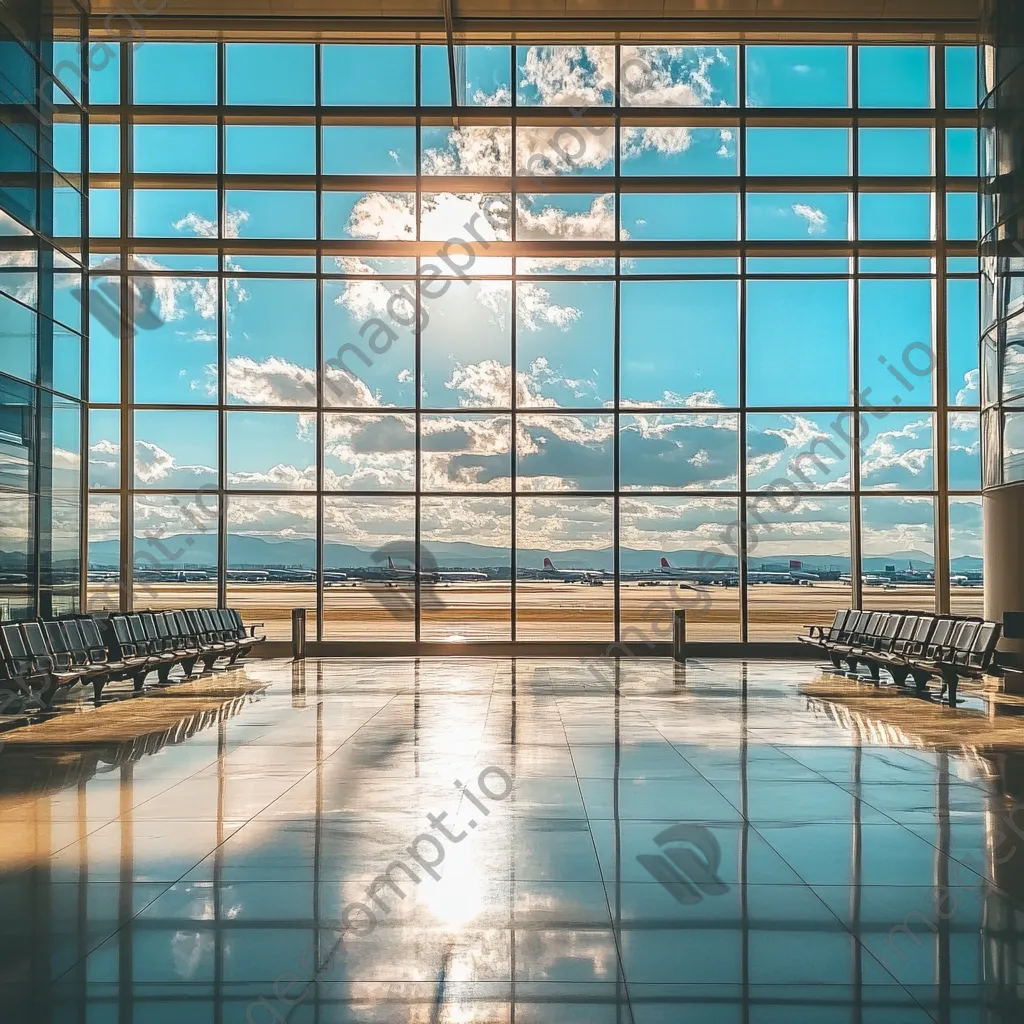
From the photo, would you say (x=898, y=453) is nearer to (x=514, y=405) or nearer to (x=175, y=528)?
(x=514, y=405)

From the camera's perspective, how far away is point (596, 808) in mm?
6762

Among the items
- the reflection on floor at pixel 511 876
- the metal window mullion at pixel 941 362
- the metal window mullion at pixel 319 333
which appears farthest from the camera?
the metal window mullion at pixel 941 362

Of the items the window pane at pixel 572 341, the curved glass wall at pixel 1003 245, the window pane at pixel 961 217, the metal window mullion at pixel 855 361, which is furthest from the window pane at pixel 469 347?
the window pane at pixel 961 217

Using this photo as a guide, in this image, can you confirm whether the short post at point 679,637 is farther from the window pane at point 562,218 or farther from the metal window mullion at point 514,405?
the window pane at point 562,218

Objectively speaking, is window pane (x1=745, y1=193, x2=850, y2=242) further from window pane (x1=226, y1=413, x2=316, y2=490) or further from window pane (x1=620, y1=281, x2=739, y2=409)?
window pane (x1=226, y1=413, x2=316, y2=490)

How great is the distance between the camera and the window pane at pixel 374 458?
20.3m

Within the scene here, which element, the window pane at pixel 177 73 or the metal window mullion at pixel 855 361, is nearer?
the metal window mullion at pixel 855 361

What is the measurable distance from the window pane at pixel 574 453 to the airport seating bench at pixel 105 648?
616 cm

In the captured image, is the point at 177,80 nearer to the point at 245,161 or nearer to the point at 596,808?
the point at 245,161

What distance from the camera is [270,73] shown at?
20625 mm

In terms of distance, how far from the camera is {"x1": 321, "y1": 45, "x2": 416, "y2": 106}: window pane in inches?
809

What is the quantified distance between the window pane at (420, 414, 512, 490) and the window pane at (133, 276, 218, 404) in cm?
408

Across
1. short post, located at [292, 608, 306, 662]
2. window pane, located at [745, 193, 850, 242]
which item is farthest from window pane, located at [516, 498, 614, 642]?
window pane, located at [745, 193, 850, 242]

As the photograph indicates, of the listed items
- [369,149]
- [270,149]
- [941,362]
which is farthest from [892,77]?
[270,149]
